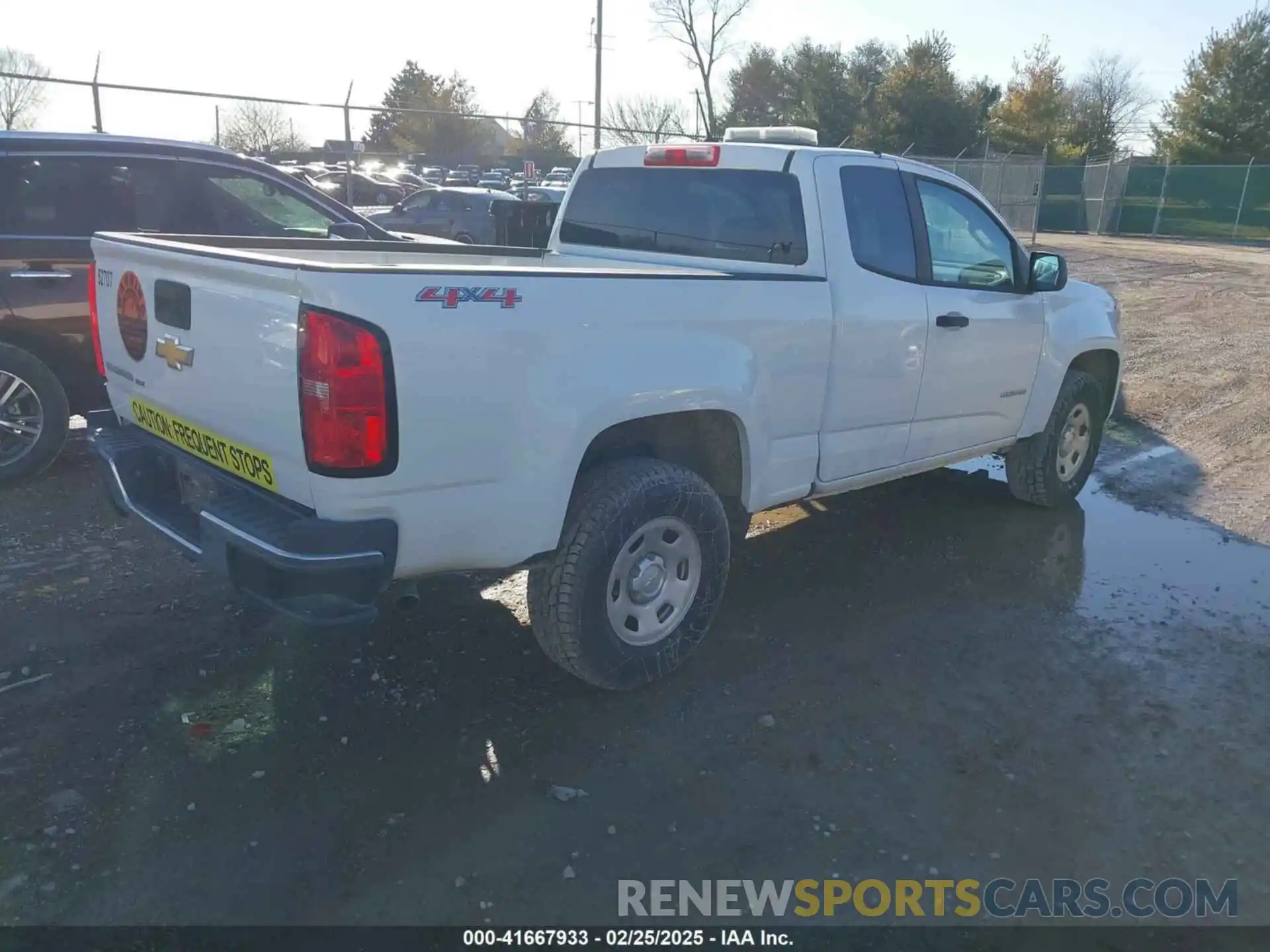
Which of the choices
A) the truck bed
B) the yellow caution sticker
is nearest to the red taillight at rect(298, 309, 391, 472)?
the yellow caution sticker

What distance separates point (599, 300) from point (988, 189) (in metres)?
29.7

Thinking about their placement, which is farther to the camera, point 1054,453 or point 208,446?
point 1054,453

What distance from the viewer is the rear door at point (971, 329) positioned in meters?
4.66

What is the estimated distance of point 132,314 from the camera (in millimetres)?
3604

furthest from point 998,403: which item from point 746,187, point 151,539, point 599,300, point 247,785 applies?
point 151,539

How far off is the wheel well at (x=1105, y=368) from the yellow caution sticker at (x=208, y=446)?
189 inches

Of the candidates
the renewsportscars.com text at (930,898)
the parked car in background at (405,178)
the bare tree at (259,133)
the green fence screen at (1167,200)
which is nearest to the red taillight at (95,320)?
the renewsportscars.com text at (930,898)

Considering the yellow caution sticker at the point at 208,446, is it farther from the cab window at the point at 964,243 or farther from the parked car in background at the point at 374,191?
the parked car in background at the point at 374,191

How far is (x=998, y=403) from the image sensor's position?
16.9ft

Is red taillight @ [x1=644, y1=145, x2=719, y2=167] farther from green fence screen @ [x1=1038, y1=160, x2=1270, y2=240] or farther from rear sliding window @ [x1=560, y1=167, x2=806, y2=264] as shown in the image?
green fence screen @ [x1=1038, y1=160, x2=1270, y2=240]

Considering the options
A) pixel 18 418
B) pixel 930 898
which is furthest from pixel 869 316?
pixel 18 418

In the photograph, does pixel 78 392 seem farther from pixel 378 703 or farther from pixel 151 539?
pixel 378 703

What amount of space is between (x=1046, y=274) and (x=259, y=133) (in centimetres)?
2219

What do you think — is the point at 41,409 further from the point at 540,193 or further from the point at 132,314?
the point at 540,193
